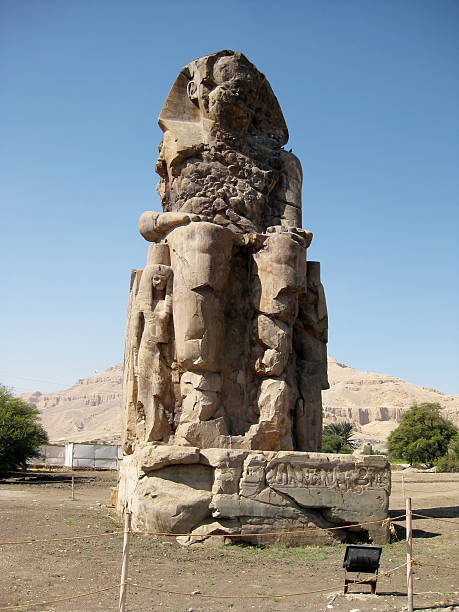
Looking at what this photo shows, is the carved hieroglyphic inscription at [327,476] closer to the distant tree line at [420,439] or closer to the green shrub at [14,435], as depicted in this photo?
the green shrub at [14,435]

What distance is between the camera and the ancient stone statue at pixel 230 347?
6859mm

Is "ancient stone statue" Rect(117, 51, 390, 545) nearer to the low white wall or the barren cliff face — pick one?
the low white wall

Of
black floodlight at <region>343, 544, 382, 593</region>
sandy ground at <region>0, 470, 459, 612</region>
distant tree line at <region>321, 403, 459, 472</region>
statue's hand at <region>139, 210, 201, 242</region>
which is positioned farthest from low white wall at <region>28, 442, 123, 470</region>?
black floodlight at <region>343, 544, 382, 593</region>

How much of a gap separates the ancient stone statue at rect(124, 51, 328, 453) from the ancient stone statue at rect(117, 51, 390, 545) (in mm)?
17

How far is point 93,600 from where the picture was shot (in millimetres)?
4691

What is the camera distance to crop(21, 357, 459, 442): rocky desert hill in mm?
87463

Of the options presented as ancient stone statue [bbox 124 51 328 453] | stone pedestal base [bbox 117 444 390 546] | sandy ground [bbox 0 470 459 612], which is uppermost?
ancient stone statue [bbox 124 51 328 453]

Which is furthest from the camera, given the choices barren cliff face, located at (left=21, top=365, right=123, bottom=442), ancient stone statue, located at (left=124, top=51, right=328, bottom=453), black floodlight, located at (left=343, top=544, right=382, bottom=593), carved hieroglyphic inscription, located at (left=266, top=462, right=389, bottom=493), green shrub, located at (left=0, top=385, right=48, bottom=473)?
barren cliff face, located at (left=21, top=365, right=123, bottom=442)

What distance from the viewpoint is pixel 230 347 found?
8.05 metres

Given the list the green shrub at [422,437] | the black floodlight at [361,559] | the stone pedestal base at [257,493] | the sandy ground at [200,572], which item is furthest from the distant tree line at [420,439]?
the black floodlight at [361,559]

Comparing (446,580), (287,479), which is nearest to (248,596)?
(446,580)

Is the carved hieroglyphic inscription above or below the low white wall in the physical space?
above

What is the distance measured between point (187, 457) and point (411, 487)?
985cm

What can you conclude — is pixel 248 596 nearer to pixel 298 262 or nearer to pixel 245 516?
pixel 245 516
